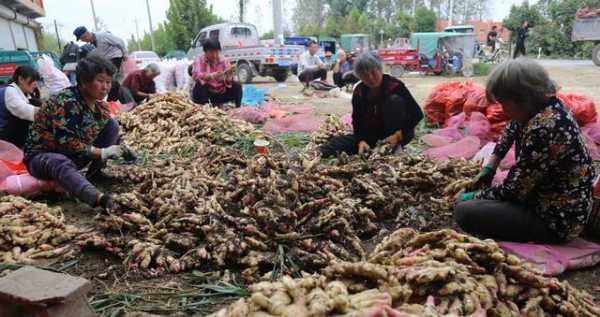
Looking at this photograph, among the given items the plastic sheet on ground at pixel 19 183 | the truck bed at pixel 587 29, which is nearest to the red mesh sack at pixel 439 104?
the plastic sheet on ground at pixel 19 183

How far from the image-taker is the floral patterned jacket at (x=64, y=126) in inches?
124

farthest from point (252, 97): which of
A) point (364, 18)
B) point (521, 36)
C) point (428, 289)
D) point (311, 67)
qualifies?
point (364, 18)

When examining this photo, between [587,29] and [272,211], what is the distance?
58.9ft

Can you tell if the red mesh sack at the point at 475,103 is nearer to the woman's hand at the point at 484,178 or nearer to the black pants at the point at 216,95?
the woman's hand at the point at 484,178

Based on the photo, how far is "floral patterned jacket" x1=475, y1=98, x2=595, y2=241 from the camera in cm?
218

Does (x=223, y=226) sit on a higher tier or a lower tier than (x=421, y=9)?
lower

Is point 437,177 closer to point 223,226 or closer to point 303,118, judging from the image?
point 223,226

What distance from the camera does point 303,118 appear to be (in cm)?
623

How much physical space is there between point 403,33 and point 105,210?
33552mm

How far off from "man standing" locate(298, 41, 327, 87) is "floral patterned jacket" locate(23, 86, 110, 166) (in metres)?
8.90

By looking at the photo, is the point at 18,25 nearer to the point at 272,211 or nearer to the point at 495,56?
the point at 495,56

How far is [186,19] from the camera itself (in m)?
31.8

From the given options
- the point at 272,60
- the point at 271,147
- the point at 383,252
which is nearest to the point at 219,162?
the point at 271,147

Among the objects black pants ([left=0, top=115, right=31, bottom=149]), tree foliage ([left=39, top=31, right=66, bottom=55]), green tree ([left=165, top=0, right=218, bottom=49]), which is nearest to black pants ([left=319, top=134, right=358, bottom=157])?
black pants ([left=0, top=115, right=31, bottom=149])
